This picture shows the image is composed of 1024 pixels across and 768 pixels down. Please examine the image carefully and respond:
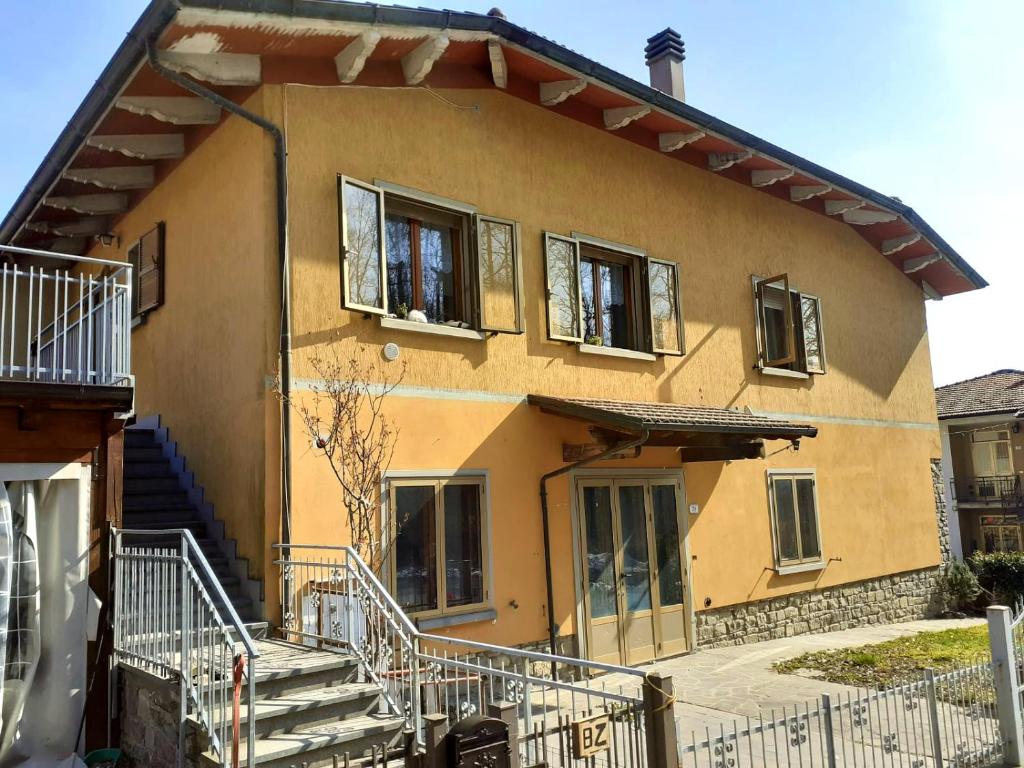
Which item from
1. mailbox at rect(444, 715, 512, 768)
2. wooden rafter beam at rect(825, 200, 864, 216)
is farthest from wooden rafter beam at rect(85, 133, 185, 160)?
wooden rafter beam at rect(825, 200, 864, 216)

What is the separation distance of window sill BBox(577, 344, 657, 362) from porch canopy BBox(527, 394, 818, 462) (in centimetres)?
61

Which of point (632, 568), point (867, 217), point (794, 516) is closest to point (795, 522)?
point (794, 516)

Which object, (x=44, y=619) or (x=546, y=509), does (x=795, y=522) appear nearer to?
(x=546, y=509)

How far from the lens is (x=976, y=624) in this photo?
14.6m

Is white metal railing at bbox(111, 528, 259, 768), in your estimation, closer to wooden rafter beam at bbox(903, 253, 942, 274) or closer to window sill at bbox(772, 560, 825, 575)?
window sill at bbox(772, 560, 825, 575)

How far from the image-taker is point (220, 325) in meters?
8.68

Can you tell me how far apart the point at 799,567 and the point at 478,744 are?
988 cm

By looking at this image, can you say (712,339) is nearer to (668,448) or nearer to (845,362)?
(668,448)

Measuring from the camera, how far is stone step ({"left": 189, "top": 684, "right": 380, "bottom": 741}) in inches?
219

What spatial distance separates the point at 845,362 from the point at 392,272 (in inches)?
367

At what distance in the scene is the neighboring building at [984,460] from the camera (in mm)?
27391

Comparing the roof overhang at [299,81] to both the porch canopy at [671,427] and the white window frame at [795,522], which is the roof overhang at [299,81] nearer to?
the porch canopy at [671,427]

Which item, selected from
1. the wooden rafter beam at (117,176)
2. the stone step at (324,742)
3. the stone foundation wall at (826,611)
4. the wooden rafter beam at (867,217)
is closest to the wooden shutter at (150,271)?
the wooden rafter beam at (117,176)

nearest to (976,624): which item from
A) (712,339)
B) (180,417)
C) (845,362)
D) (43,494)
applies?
(845,362)
